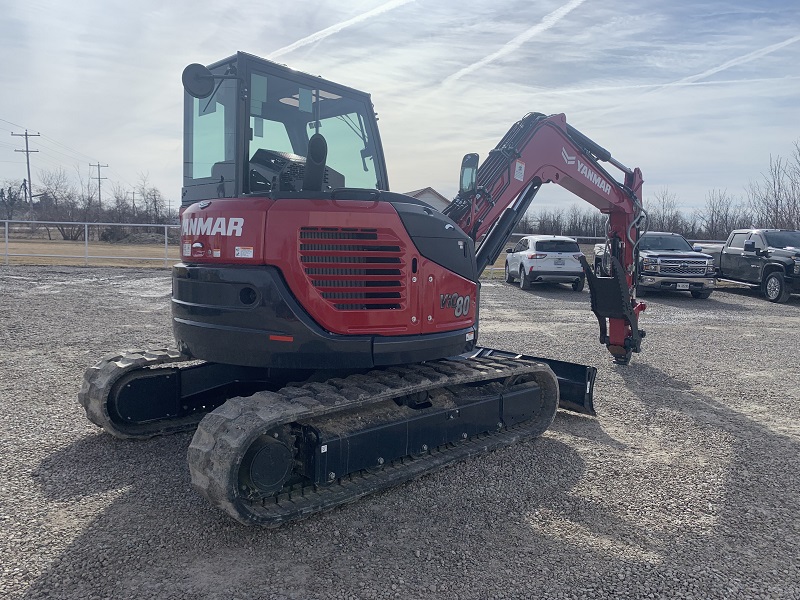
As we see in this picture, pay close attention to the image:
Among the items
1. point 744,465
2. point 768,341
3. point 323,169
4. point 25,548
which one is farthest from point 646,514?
point 768,341

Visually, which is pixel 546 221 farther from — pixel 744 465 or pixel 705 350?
pixel 744 465

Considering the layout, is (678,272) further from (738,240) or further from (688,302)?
(738,240)

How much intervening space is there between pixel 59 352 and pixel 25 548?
5549 mm

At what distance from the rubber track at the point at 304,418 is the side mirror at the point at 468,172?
65.1 inches

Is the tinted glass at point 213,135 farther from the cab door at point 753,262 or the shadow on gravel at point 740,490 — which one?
the cab door at point 753,262

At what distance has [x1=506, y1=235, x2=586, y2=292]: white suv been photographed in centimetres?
1881

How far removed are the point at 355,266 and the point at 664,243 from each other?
1626cm

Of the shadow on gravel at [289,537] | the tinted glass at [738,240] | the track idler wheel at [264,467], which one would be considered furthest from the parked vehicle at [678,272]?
the track idler wheel at [264,467]

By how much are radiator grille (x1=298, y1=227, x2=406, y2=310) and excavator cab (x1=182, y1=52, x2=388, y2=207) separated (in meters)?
0.41

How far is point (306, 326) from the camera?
425 cm

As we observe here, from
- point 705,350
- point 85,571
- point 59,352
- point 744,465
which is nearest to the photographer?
point 85,571

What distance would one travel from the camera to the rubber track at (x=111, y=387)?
17.0 ft

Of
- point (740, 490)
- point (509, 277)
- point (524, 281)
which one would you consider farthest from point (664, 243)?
point (740, 490)

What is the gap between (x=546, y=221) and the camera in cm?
4347
